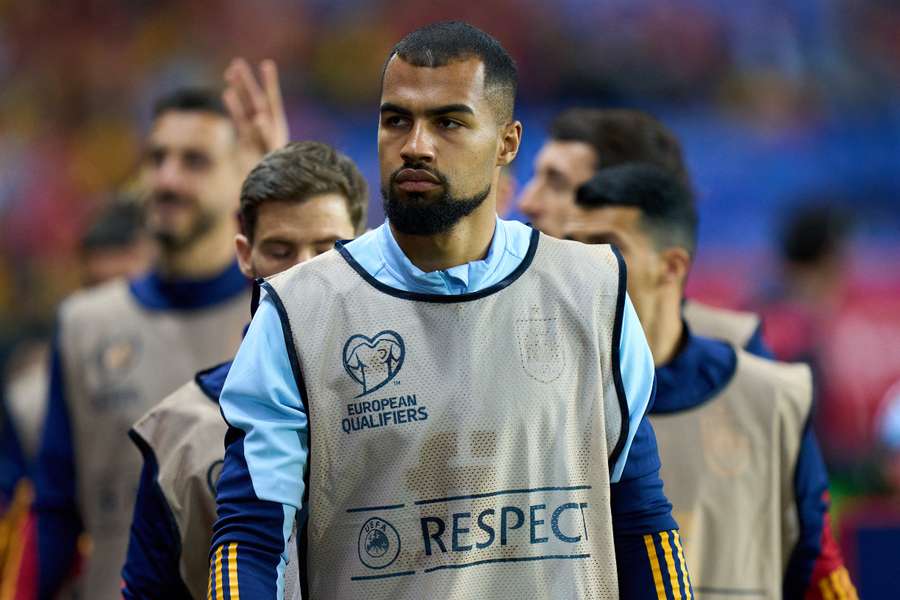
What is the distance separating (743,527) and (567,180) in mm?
1661

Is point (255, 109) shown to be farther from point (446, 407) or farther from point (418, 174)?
point (446, 407)

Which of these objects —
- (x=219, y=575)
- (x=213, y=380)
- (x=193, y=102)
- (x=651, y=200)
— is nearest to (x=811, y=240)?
(x=193, y=102)

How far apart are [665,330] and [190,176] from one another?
6.86 feet

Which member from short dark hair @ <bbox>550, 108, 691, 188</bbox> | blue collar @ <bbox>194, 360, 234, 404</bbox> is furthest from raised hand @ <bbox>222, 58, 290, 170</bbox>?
short dark hair @ <bbox>550, 108, 691, 188</bbox>

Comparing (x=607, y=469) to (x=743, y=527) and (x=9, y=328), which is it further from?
(x=9, y=328)

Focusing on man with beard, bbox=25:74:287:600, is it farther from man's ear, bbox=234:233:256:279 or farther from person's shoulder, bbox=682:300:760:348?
person's shoulder, bbox=682:300:760:348

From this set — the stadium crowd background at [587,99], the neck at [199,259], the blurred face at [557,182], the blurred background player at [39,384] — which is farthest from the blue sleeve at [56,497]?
the stadium crowd background at [587,99]

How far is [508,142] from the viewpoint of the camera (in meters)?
3.23

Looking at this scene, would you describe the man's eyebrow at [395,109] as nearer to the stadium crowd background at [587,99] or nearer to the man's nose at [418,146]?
the man's nose at [418,146]

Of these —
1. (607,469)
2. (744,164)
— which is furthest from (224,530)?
(744,164)

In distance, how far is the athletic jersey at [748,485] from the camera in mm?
4262

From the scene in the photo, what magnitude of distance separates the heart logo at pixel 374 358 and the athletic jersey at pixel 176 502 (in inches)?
30.6

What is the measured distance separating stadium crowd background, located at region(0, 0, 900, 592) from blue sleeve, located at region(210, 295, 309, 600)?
7.75 meters

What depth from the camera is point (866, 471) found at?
9.08 m
